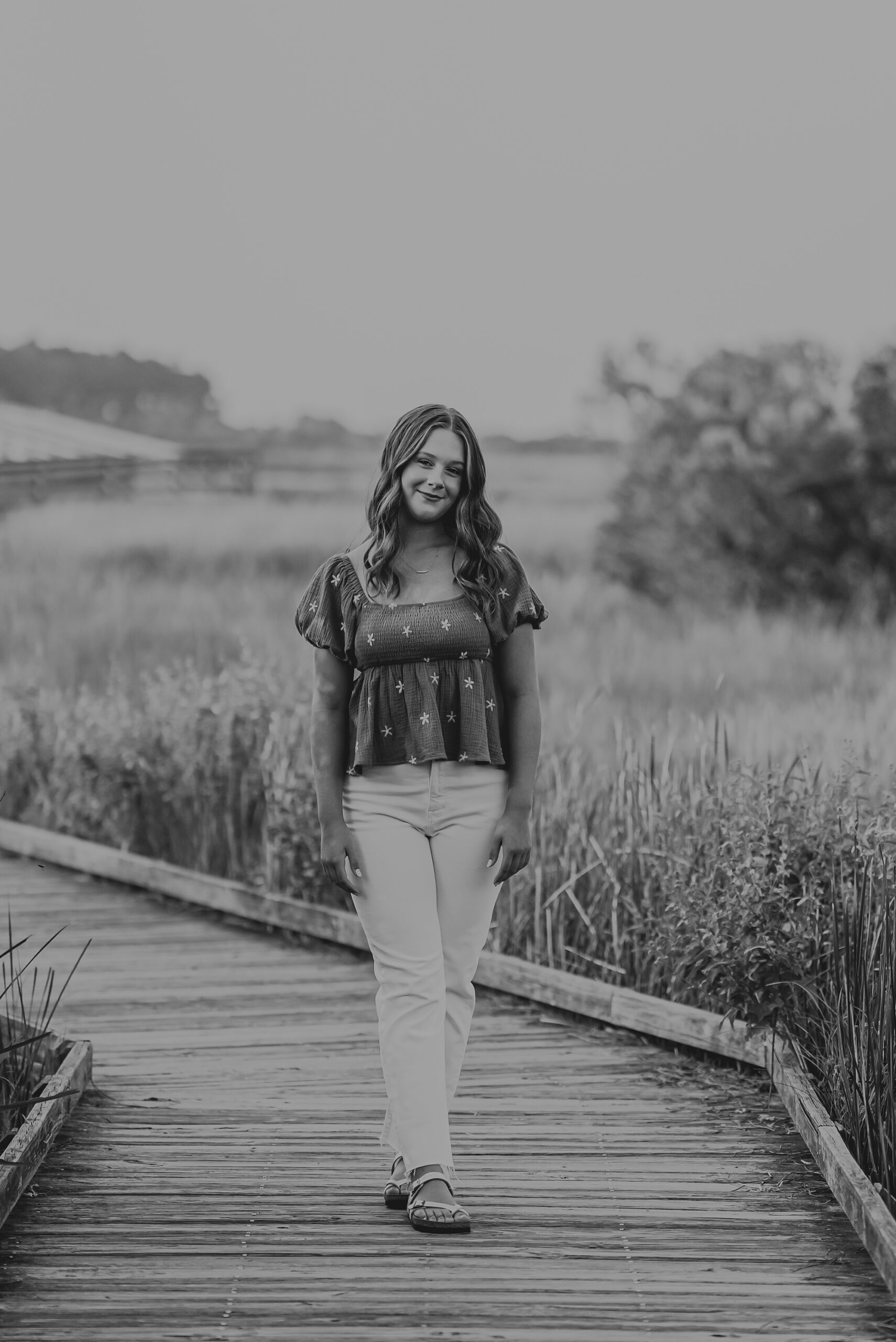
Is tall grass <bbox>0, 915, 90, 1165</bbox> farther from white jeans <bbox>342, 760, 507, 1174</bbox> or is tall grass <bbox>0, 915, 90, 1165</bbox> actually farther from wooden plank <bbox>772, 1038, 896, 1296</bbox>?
wooden plank <bbox>772, 1038, 896, 1296</bbox>

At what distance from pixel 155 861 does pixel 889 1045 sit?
3.81 metres

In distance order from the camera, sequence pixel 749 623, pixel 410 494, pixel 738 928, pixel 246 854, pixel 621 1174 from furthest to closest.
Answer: pixel 749 623, pixel 246 854, pixel 738 928, pixel 621 1174, pixel 410 494

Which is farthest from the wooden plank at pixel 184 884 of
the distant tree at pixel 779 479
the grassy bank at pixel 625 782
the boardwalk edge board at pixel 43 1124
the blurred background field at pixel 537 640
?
the distant tree at pixel 779 479

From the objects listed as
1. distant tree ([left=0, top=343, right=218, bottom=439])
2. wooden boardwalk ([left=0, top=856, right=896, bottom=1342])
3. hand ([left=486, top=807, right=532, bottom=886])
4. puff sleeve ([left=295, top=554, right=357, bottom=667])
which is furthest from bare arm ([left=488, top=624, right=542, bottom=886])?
distant tree ([left=0, top=343, right=218, bottom=439])

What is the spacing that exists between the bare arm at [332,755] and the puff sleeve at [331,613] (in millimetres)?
26

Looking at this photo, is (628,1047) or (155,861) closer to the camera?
(628,1047)

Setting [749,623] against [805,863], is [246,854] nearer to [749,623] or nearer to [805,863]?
[805,863]

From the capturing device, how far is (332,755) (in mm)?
3434

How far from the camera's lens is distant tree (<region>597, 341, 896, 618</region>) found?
47.4 ft

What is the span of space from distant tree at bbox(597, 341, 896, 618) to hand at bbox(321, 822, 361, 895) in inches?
439

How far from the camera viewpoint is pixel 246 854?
6.68 m

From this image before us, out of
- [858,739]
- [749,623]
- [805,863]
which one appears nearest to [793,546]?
[749,623]

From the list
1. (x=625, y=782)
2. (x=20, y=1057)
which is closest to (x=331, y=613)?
(x=20, y=1057)

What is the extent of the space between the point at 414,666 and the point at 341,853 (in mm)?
402
